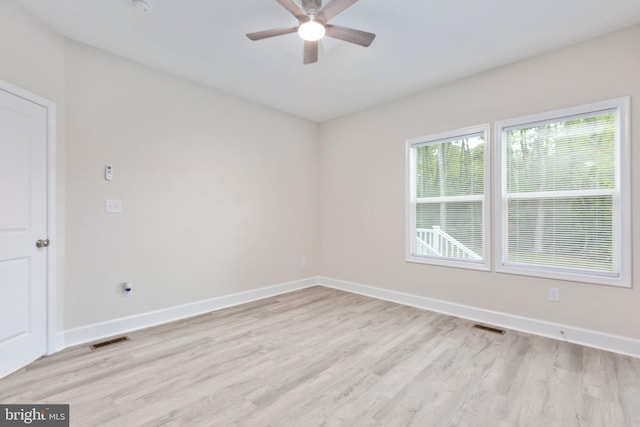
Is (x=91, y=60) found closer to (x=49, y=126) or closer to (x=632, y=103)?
(x=49, y=126)

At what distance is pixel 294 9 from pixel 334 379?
2.66 metres

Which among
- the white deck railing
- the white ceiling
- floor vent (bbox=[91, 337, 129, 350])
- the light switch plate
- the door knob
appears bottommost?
floor vent (bbox=[91, 337, 129, 350])

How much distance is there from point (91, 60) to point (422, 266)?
426 cm

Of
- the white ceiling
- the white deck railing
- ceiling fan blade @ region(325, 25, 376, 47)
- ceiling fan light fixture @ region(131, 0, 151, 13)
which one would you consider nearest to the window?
the white deck railing

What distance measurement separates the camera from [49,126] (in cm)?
247

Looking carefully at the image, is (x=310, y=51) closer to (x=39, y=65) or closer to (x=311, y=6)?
(x=311, y=6)

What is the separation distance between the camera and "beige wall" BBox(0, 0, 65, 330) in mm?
2178

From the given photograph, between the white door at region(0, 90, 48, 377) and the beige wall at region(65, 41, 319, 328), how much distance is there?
0.78 feet

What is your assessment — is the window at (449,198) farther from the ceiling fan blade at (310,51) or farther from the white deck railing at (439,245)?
the ceiling fan blade at (310,51)

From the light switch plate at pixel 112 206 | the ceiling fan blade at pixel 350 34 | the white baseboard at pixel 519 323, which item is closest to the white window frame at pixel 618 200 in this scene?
the white baseboard at pixel 519 323

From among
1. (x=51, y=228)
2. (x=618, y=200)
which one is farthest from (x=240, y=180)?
(x=618, y=200)

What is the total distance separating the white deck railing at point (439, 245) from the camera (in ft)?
11.6

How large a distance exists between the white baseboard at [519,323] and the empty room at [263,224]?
0.02 meters

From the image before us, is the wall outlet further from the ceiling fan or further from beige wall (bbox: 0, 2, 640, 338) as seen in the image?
the ceiling fan
